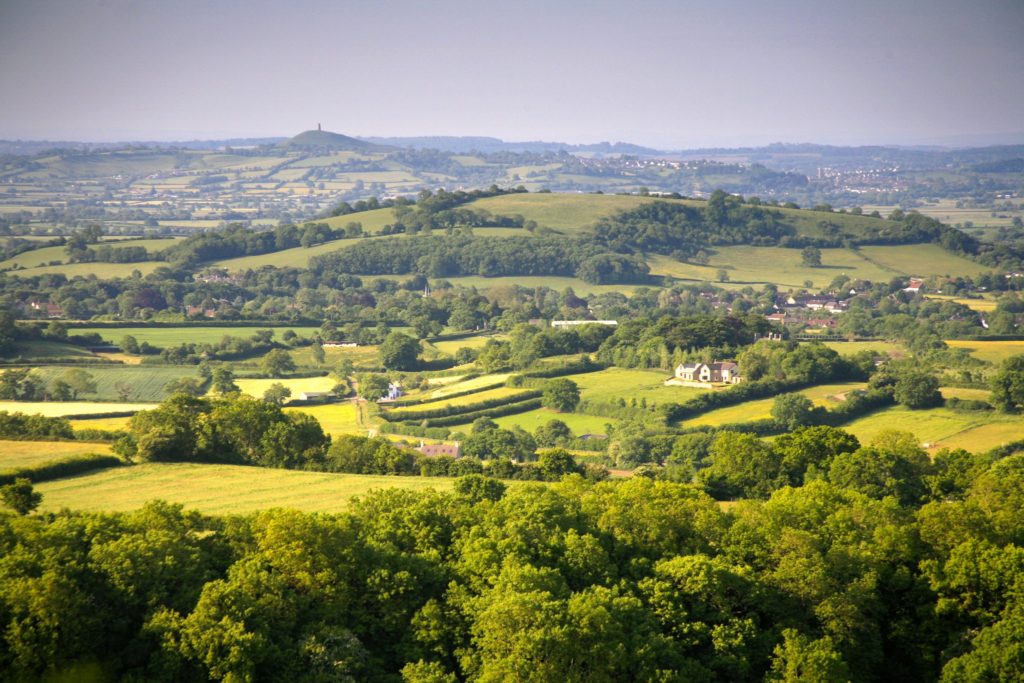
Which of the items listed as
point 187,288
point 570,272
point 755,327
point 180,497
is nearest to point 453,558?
point 180,497

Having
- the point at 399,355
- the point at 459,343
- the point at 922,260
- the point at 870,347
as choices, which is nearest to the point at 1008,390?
the point at 870,347

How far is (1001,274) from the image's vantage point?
14562cm

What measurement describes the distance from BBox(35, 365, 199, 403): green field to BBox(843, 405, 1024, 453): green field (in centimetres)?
4012

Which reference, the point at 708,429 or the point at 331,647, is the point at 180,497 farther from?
the point at 708,429

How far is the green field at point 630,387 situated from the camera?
2750 inches

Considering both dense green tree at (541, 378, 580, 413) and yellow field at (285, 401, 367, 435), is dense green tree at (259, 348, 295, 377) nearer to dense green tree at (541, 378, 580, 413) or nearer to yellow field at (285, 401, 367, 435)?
yellow field at (285, 401, 367, 435)

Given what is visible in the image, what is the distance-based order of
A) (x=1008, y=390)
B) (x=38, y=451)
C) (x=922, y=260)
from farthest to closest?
(x=922, y=260), (x=1008, y=390), (x=38, y=451)

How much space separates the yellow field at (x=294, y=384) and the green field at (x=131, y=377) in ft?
14.9

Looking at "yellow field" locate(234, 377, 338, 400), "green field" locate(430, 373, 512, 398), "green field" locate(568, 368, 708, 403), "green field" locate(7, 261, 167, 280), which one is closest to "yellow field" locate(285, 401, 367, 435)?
A: "yellow field" locate(234, 377, 338, 400)

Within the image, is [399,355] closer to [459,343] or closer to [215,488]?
[459,343]

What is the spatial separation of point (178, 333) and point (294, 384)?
24718 millimetres

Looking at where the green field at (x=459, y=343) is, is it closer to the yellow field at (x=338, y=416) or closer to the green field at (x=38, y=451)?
the yellow field at (x=338, y=416)

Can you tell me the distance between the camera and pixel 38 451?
43.1 metres

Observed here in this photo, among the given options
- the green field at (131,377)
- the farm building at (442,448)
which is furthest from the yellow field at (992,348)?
the green field at (131,377)
